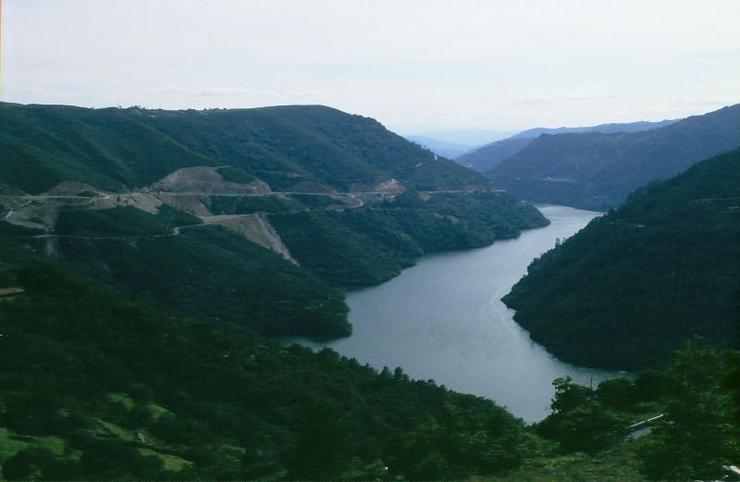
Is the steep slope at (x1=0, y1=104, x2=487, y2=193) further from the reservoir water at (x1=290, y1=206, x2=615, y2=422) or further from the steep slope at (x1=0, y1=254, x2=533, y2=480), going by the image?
the steep slope at (x1=0, y1=254, x2=533, y2=480)

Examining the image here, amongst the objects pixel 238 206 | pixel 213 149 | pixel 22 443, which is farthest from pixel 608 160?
pixel 22 443

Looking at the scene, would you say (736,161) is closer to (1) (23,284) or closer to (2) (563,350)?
(2) (563,350)

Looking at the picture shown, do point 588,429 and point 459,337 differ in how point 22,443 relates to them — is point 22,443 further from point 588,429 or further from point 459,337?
point 459,337

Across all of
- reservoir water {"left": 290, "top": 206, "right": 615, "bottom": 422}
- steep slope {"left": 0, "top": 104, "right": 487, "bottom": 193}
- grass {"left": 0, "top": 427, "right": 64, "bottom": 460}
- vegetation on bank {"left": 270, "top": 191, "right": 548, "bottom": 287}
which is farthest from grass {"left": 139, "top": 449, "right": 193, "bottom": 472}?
vegetation on bank {"left": 270, "top": 191, "right": 548, "bottom": 287}

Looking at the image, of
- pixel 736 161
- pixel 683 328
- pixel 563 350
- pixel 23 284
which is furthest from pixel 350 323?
pixel 736 161

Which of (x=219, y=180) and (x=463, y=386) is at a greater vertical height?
(x=219, y=180)

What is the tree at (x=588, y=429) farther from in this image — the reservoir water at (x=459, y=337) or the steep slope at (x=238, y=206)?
the steep slope at (x=238, y=206)

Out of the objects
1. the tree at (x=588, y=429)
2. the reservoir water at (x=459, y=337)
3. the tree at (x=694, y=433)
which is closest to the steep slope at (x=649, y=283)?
the reservoir water at (x=459, y=337)
